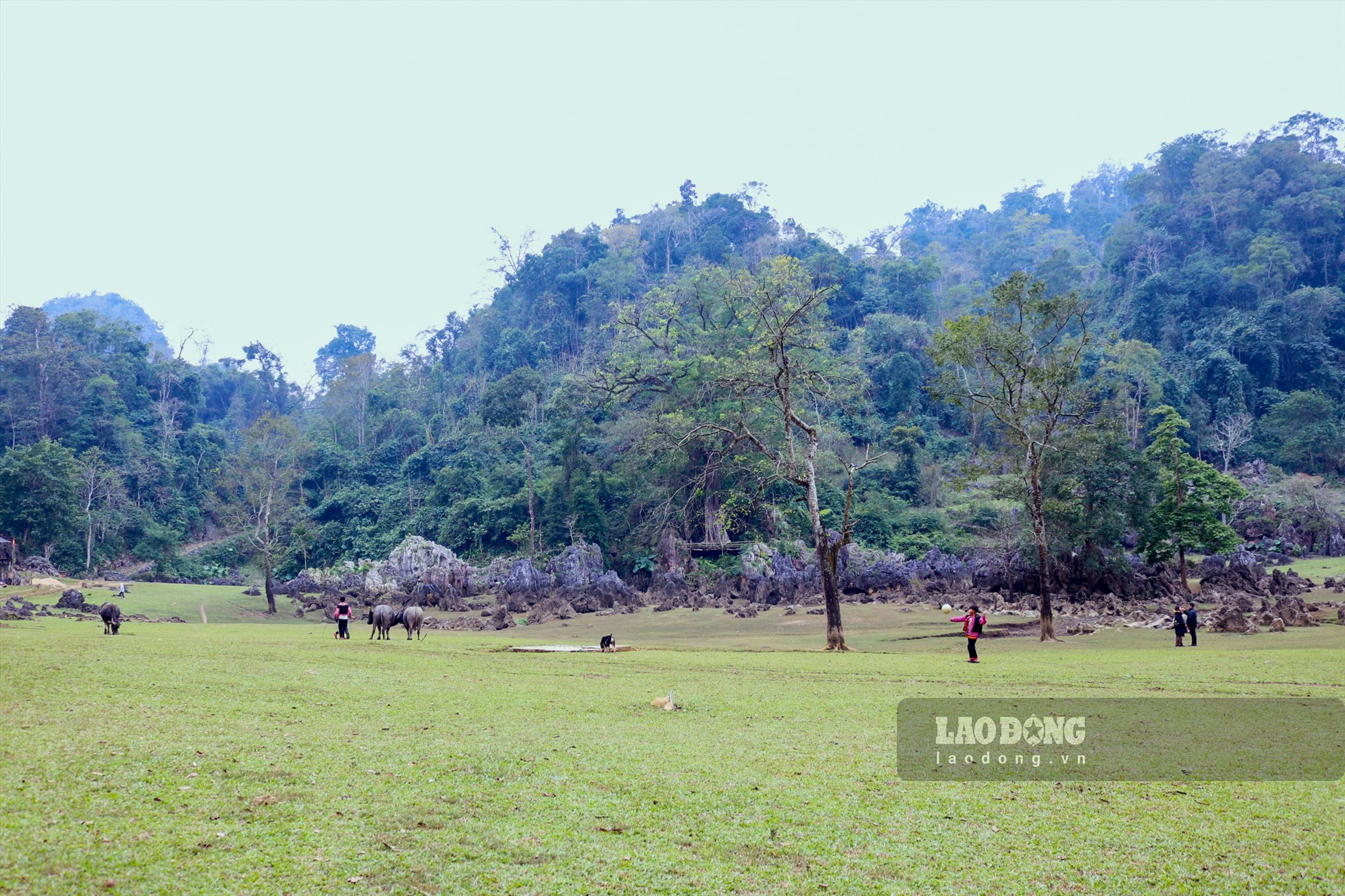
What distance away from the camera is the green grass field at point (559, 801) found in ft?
20.0

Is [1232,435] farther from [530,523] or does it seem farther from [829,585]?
[829,585]

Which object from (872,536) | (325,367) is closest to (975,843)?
(872,536)

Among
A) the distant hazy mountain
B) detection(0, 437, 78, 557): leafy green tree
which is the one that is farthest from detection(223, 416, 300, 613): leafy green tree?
the distant hazy mountain

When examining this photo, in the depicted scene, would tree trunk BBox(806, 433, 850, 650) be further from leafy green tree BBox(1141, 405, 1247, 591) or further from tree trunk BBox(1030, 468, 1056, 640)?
leafy green tree BBox(1141, 405, 1247, 591)

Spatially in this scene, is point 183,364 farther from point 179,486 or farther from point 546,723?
point 546,723

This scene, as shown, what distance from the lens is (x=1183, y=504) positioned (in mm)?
36156

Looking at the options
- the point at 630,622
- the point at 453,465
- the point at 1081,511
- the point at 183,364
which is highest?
the point at 183,364

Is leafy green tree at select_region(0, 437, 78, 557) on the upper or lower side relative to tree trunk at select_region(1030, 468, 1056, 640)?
upper

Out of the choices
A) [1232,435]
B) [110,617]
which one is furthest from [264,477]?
[1232,435]

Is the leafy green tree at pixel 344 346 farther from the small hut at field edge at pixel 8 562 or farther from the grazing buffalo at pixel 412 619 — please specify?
the grazing buffalo at pixel 412 619

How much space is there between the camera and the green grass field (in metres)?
→ 6.09

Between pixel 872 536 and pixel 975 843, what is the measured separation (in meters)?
47.1

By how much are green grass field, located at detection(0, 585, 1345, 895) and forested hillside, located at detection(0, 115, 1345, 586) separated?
2214cm

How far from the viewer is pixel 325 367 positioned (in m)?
109
